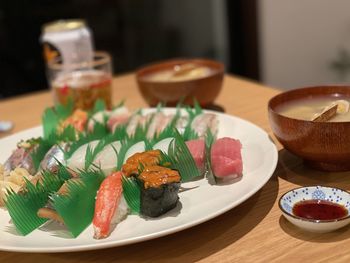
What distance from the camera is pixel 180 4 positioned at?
354 cm

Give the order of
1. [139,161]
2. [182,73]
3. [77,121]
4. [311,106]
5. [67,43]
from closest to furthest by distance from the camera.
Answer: [139,161]
[311,106]
[77,121]
[182,73]
[67,43]

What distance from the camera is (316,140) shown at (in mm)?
1047

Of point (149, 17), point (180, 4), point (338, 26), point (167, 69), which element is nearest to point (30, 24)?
point (149, 17)

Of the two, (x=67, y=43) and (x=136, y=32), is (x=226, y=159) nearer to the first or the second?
(x=67, y=43)

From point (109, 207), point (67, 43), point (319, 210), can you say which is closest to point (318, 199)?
point (319, 210)

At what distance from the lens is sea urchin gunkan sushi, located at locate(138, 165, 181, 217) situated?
3.08ft

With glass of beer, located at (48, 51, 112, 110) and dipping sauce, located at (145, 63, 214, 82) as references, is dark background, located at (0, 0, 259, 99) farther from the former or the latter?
dipping sauce, located at (145, 63, 214, 82)

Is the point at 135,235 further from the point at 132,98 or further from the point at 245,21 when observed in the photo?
the point at 245,21

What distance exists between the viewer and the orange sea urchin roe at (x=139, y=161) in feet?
3.29

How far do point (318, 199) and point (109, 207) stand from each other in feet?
1.32

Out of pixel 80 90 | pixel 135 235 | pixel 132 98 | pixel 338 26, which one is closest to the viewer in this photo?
pixel 135 235

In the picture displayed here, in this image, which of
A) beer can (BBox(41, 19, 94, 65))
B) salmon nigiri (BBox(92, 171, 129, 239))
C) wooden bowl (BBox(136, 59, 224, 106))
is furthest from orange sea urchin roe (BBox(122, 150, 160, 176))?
beer can (BBox(41, 19, 94, 65))

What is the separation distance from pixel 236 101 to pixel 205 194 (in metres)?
0.79

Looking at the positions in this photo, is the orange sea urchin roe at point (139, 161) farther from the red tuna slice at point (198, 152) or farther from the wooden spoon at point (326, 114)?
the wooden spoon at point (326, 114)
